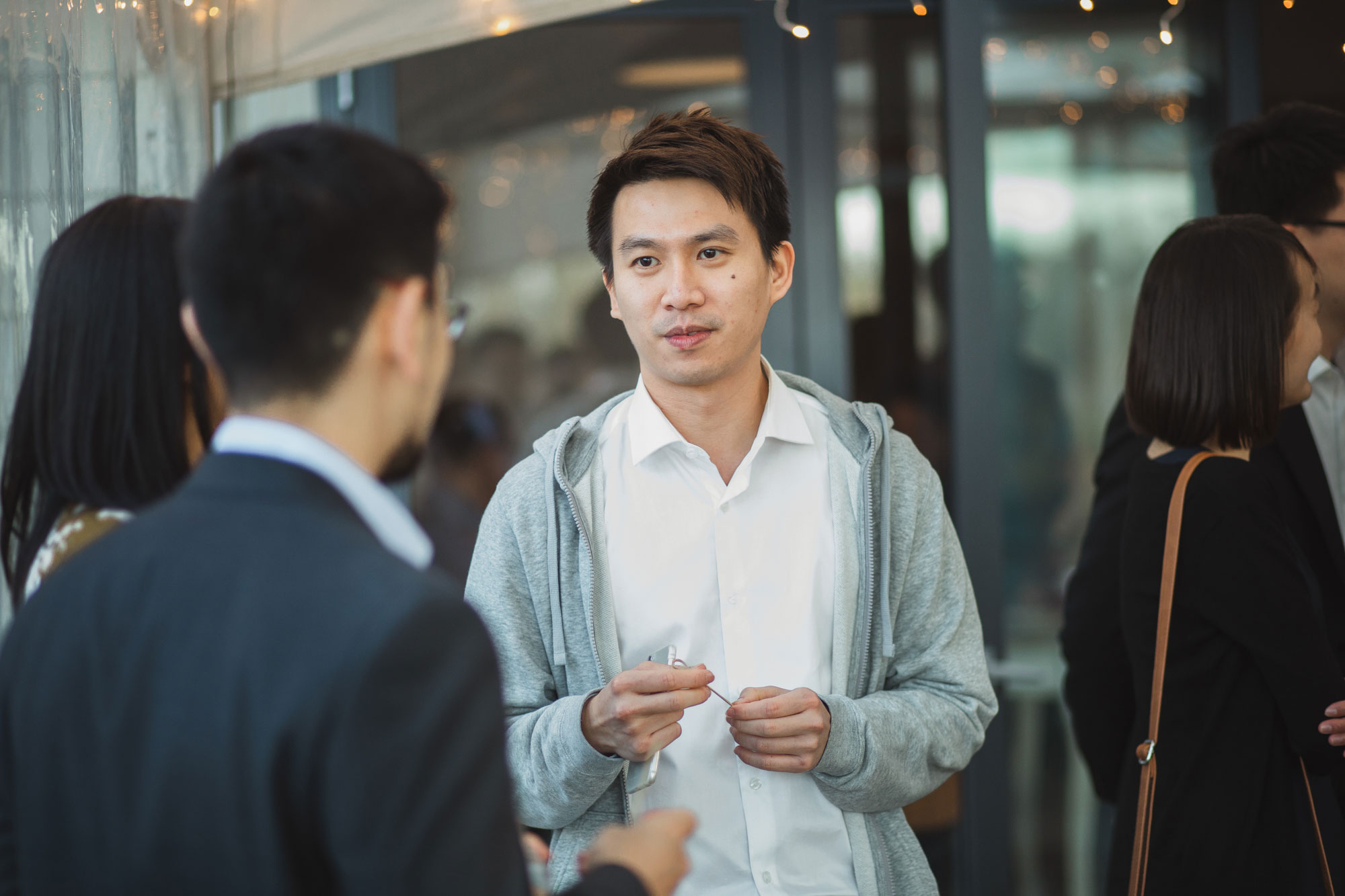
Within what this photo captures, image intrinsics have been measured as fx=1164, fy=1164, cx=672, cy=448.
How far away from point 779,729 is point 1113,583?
1.07m

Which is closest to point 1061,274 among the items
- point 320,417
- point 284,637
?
point 320,417

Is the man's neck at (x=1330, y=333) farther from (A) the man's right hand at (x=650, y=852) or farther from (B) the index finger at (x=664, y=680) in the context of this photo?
(A) the man's right hand at (x=650, y=852)

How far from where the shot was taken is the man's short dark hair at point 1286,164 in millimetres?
2541

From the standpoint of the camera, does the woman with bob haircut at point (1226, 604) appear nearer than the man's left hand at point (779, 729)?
No

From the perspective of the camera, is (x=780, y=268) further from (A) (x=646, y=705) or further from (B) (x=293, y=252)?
(B) (x=293, y=252)

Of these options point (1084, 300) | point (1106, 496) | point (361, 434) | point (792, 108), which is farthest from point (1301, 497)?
point (361, 434)

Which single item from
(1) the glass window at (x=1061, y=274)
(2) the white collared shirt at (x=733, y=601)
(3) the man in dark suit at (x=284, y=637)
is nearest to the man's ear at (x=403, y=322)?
(3) the man in dark suit at (x=284, y=637)

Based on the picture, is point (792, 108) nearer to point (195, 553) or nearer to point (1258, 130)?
point (1258, 130)

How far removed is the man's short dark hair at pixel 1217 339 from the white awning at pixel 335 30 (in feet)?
4.42

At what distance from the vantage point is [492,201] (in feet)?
14.2

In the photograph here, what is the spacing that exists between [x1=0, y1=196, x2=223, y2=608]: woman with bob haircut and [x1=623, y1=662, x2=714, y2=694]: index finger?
2.10 ft

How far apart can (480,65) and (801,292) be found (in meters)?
1.58

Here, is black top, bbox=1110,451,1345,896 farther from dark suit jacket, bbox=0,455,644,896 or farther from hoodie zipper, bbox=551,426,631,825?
dark suit jacket, bbox=0,455,644,896

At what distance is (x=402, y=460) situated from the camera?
998 mm
